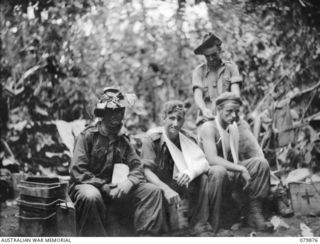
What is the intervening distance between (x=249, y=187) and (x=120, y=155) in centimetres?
93

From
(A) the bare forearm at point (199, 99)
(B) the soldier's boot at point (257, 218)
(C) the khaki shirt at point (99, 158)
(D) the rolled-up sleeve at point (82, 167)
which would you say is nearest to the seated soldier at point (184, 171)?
(C) the khaki shirt at point (99, 158)

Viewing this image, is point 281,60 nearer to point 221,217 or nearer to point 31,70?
point 221,217

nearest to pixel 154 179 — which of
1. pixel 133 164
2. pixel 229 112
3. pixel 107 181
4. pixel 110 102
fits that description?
pixel 133 164

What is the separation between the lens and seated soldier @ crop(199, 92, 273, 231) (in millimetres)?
2713

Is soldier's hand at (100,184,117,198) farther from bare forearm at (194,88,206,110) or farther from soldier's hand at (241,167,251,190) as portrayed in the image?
bare forearm at (194,88,206,110)

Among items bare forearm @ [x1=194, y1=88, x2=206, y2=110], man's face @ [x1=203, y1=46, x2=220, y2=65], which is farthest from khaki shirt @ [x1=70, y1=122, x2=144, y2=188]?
man's face @ [x1=203, y1=46, x2=220, y2=65]

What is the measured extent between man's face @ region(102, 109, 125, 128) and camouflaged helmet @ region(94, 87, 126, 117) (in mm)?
21

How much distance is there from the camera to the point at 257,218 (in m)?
2.70

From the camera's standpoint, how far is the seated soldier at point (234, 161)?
2.71 meters

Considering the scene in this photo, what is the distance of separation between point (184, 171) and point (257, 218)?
2.02 ft

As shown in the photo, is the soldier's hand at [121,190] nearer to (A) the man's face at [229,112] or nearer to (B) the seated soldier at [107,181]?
(B) the seated soldier at [107,181]

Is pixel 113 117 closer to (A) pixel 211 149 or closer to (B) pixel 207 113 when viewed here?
(A) pixel 211 149

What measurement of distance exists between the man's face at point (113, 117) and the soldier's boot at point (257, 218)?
108 cm

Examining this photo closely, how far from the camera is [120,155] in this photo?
262 centimetres
